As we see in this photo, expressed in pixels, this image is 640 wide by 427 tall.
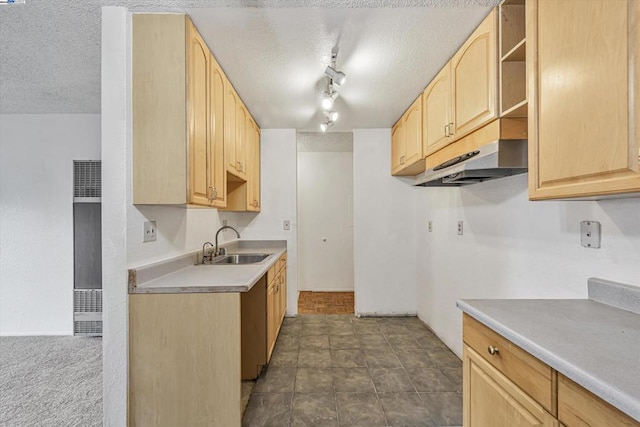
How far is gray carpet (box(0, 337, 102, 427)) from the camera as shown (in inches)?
69.7

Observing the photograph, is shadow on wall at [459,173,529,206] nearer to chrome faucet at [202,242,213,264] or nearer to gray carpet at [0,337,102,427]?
chrome faucet at [202,242,213,264]

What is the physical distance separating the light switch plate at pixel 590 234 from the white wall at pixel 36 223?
412 cm

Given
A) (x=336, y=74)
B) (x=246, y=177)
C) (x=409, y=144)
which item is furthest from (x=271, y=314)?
(x=409, y=144)

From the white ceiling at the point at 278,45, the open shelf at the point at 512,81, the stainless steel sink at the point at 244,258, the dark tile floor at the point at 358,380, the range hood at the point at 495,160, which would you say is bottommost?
the dark tile floor at the point at 358,380

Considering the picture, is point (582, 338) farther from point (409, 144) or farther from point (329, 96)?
point (409, 144)

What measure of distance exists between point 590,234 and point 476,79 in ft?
3.22

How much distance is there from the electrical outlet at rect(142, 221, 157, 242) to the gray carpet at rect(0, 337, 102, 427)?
3.91ft

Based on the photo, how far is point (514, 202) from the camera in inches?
67.4

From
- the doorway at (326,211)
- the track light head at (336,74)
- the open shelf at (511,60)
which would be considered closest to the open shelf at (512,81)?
the open shelf at (511,60)

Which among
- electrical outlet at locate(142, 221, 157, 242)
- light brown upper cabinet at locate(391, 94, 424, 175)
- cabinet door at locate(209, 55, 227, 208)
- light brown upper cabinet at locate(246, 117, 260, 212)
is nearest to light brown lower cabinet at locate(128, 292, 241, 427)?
electrical outlet at locate(142, 221, 157, 242)

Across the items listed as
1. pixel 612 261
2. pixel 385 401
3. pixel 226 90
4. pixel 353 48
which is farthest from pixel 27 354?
pixel 612 261

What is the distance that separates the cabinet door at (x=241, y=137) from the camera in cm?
246

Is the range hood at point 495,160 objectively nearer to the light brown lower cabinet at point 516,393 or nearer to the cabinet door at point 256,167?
the light brown lower cabinet at point 516,393

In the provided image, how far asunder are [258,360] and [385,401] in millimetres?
950
